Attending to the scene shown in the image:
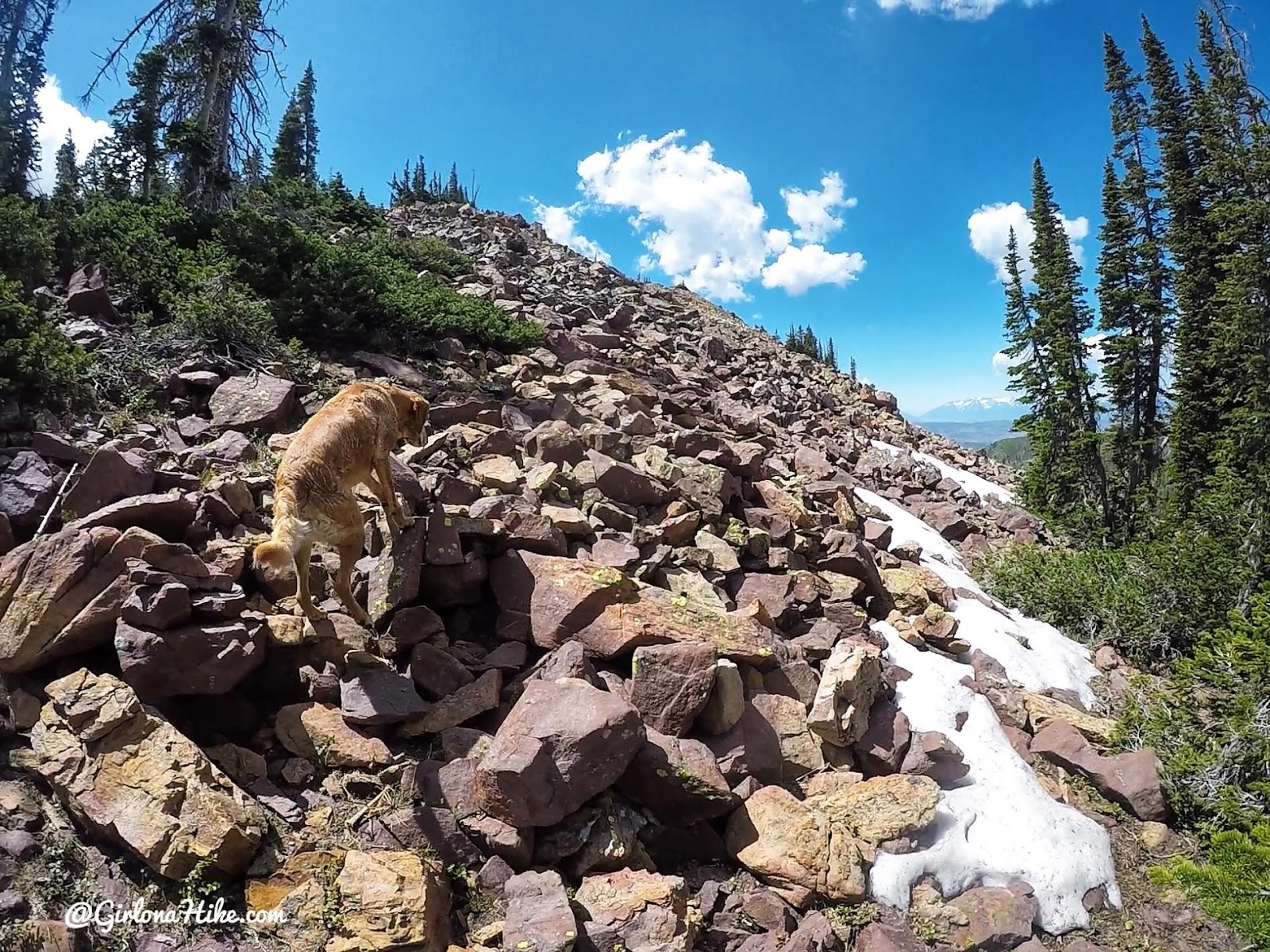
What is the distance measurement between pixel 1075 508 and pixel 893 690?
17978 millimetres

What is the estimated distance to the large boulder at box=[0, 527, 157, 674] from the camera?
4344mm

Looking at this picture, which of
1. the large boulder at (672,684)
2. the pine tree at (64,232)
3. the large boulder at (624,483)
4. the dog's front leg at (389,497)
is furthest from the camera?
the pine tree at (64,232)

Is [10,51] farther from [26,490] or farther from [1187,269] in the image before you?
[1187,269]

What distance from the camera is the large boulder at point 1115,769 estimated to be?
6293mm

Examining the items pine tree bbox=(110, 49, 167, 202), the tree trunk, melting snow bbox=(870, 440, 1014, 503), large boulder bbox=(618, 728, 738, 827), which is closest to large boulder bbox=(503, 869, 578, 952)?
large boulder bbox=(618, 728, 738, 827)

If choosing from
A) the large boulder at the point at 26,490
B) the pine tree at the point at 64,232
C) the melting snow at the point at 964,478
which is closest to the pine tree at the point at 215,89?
the pine tree at the point at 64,232

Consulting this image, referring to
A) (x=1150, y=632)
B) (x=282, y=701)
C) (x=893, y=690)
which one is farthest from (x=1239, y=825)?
(x=282, y=701)

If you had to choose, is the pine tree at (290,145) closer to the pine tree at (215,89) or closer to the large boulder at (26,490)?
the pine tree at (215,89)

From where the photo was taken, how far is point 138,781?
3877 mm

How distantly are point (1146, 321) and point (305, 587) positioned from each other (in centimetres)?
2599

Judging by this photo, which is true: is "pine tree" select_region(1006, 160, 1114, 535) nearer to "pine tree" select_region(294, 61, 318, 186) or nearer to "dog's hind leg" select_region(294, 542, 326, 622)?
"dog's hind leg" select_region(294, 542, 326, 622)

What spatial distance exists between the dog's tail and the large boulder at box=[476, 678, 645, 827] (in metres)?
2.01

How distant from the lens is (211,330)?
363 inches

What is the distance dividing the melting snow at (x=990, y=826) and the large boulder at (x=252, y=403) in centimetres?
792
